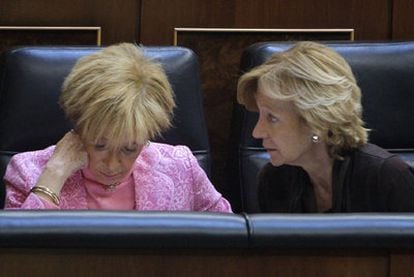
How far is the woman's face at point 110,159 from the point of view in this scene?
2.01 meters

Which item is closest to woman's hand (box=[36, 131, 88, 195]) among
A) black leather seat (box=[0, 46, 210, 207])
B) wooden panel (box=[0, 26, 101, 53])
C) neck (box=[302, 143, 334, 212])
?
black leather seat (box=[0, 46, 210, 207])

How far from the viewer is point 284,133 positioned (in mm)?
2059

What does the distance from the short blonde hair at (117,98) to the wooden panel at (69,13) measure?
73 cm

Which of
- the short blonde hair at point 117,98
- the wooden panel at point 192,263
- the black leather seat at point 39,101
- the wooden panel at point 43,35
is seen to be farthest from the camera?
the wooden panel at point 43,35

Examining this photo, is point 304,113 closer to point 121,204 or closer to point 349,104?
point 349,104

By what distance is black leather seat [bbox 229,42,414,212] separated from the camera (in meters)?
2.40

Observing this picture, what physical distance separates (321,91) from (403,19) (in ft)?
3.03

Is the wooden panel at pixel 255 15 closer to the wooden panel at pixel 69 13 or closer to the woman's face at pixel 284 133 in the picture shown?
the wooden panel at pixel 69 13

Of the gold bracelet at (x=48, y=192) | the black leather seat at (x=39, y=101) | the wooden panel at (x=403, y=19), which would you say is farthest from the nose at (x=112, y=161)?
the wooden panel at (x=403, y=19)

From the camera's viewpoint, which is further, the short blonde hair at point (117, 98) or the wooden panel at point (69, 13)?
the wooden panel at point (69, 13)

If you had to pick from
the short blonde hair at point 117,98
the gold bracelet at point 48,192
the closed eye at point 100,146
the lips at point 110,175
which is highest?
the short blonde hair at point 117,98

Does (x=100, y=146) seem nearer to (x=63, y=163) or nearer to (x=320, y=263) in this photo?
(x=63, y=163)

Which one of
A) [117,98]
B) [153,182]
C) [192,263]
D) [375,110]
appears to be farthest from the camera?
[375,110]

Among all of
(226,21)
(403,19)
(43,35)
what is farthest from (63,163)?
(403,19)
